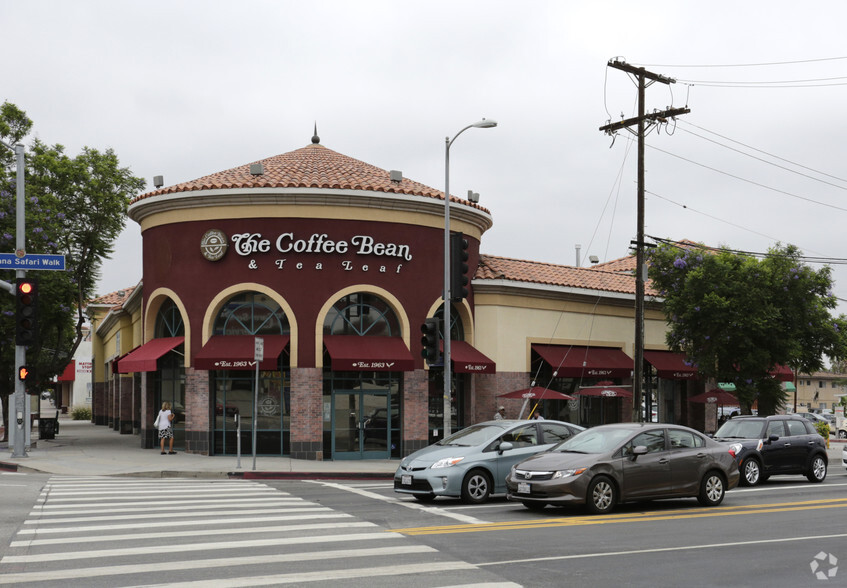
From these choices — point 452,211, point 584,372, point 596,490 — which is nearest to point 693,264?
point 584,372

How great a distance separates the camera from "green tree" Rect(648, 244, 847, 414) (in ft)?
103

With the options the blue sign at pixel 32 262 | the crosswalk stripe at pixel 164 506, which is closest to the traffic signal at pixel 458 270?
the crosswalk stripe at pixel 164 506

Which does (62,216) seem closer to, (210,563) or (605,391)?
(605,391)

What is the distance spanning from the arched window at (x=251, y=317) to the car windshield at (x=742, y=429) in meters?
12.8

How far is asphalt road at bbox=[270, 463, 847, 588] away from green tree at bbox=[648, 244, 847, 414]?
14.5 metres

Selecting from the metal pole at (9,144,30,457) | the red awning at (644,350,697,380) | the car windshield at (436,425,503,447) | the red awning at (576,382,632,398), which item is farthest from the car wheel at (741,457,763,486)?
the metal pole at (9,144,30,457)

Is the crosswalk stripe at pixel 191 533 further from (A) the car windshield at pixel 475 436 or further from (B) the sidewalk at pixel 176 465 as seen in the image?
(B) the sidewalk at pixel 176 465

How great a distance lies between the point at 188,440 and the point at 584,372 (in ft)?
44.7

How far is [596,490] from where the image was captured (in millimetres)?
14383

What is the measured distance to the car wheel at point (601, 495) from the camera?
1427 cm

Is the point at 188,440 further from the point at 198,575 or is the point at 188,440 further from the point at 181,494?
the point at 198,575

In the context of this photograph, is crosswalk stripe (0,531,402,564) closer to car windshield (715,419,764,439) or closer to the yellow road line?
the yellow road line

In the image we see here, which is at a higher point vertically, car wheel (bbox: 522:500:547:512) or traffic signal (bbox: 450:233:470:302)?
traffic signal (bbox: 450:233:470:302)

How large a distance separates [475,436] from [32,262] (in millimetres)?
14812
